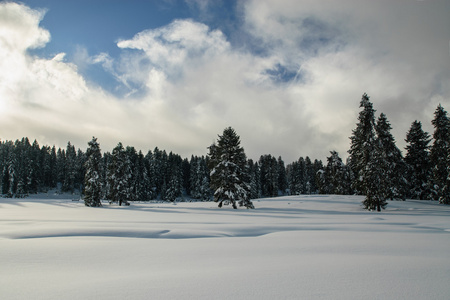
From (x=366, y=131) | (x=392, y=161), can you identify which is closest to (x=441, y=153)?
(x=392, y=161)

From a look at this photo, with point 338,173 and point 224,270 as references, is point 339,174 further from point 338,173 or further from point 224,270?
point 224,270

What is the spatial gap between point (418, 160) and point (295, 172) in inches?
2587

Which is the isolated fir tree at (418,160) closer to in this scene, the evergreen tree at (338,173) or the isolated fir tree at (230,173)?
the evergreen tree at (338,173)

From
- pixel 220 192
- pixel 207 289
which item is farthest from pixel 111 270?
pixel 220 192

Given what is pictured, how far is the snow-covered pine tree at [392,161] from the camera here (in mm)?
39594

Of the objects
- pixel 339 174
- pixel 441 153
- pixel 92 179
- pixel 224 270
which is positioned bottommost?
pixel 224 270

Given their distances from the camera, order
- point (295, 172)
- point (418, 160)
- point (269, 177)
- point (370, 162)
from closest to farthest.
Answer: point (370, 162) < point (418, 160) < point (269, 177) < point (295, 172)

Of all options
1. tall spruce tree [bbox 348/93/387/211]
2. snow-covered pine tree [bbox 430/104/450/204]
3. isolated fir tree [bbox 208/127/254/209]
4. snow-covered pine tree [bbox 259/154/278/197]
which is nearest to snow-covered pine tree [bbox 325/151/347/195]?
snow-covered pine tree [bbox 430/104/450/204]

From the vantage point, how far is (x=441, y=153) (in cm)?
3722

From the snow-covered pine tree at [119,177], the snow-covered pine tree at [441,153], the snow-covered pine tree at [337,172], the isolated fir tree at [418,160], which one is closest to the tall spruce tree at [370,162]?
the snow-covered pine tree at [441,153]

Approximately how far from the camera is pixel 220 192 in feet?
112

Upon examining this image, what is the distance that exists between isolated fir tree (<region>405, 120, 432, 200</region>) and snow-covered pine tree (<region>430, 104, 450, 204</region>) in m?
2.74

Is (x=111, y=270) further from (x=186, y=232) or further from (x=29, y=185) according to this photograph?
(x=29, y=185)

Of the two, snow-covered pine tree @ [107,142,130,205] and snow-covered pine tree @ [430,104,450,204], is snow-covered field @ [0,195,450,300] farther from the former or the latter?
snow-covered pine tree @ [107,142,130,205]
